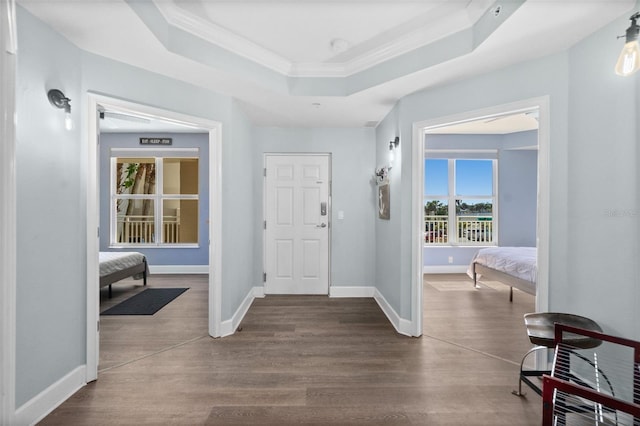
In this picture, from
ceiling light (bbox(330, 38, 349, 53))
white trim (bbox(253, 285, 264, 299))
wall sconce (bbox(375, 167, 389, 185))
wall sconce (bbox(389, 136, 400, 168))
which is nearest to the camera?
ceiling light (bbox(330, 38, 349, 53))

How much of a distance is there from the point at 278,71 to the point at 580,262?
2.95 meters

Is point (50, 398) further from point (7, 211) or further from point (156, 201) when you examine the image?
point (156, 201)

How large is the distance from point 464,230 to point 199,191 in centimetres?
541

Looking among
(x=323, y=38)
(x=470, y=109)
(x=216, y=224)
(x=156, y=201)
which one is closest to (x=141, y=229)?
(x=156, y=201)

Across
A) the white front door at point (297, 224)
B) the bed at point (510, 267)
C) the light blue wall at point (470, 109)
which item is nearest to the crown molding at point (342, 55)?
the light blue wall at point (470, 109)

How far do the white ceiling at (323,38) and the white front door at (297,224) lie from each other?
139 cm

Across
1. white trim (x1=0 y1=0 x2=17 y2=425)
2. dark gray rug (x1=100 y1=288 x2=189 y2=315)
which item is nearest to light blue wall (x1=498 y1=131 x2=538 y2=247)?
dark gray rug (x1=100 y1=288 x2=189 y2=315)

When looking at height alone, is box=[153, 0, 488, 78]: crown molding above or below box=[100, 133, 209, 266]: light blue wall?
above

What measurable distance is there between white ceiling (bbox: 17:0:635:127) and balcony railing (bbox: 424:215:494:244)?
3907 millimetres

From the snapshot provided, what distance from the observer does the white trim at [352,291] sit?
4.52m

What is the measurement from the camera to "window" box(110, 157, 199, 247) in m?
6.14

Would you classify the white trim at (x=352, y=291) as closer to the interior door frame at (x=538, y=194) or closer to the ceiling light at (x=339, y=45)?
the interior door frame at (x=538, y=194)

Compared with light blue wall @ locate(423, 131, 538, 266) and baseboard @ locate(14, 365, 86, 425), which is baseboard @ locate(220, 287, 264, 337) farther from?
light blue wall @ locate(423, 131, 538, 266)

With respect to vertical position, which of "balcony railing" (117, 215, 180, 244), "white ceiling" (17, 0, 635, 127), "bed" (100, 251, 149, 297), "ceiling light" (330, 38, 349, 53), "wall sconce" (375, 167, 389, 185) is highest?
"ceiling light" (330, 38, 349, 53)
